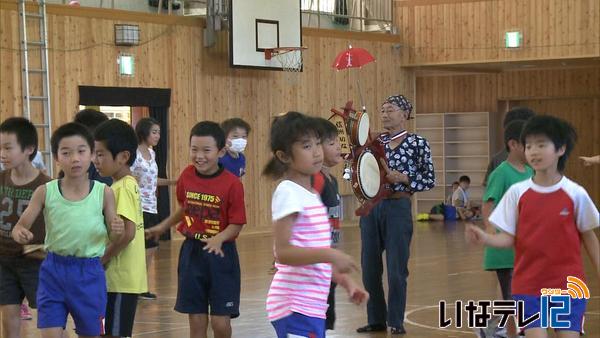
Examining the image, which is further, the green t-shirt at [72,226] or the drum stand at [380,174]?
the drum stand at [380,174]

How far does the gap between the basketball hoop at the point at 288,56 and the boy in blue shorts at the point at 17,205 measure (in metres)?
14.1

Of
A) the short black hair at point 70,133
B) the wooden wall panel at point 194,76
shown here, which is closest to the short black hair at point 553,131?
the short black hair at point 70,133

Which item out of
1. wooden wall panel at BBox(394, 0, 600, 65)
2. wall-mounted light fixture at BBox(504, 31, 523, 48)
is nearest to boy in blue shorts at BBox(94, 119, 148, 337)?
wooden wall panel at BBox(394, 0, 600, 65)

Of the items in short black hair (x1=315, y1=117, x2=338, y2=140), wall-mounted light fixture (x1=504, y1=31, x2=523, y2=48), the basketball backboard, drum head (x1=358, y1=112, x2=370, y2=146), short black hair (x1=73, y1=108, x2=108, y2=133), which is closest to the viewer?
short black hair (x1=315, y1=117, x2=338, y2=140)

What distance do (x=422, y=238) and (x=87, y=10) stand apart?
7.01 meters

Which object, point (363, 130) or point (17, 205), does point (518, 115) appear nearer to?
point (363, 130)

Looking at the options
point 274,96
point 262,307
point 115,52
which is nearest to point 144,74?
point 115,52

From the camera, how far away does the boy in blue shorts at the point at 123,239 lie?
19.9ft

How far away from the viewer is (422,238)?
18859 millimetres

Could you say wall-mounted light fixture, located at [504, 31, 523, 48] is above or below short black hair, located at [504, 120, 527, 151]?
above

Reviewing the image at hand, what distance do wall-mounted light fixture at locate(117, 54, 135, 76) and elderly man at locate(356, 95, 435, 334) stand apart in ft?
34.5

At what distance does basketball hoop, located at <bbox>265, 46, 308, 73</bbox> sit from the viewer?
20.5 m

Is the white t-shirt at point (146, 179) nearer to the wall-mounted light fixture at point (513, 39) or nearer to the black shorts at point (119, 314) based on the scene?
the black shorts at point (119, 314)

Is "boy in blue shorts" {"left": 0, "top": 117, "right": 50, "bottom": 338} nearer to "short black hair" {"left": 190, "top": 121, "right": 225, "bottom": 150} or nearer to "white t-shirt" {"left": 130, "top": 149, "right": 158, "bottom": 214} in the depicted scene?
"short black hair" {"left": 190, "top": 121, "right": 225, "bottom": 150}
